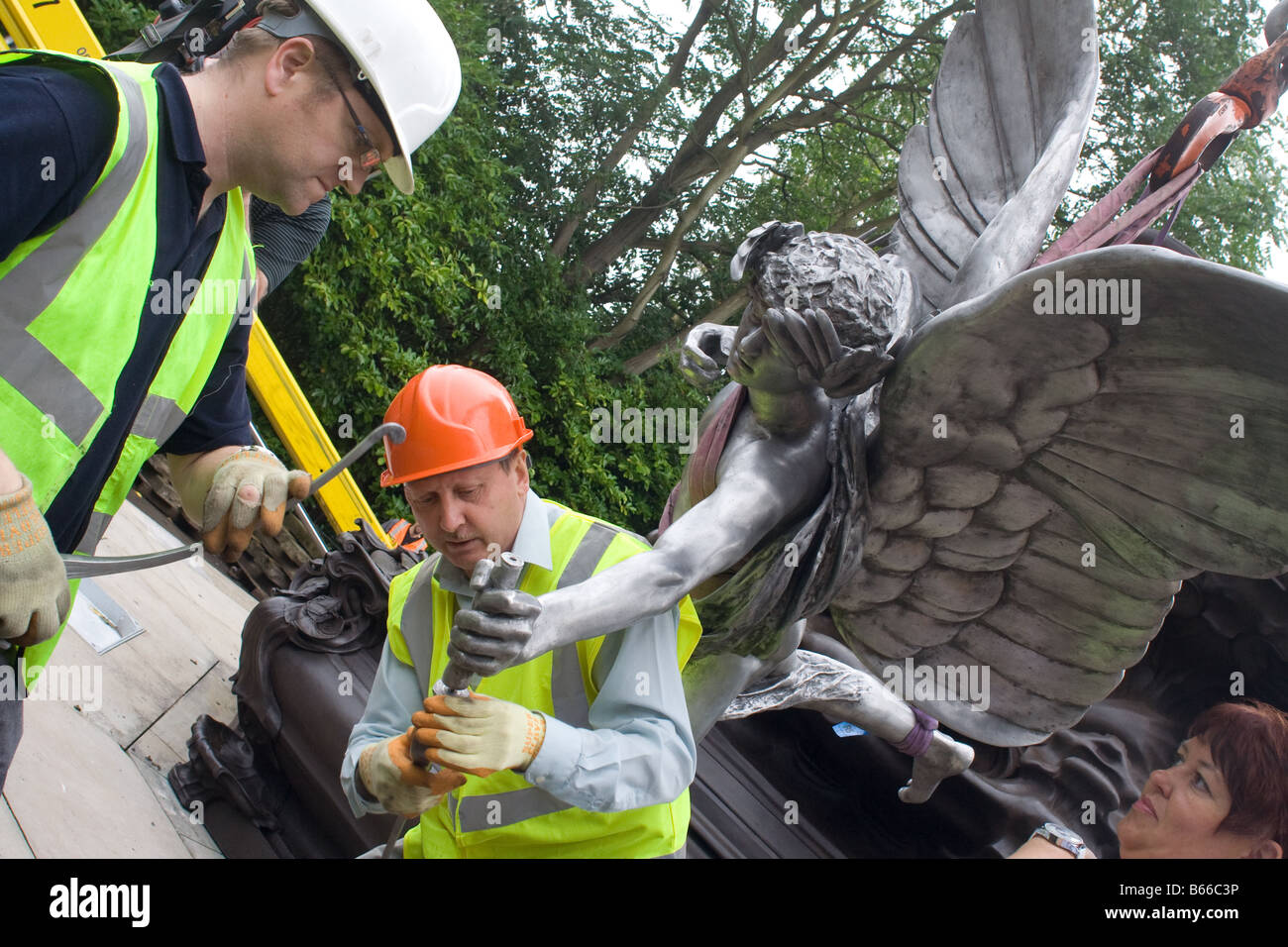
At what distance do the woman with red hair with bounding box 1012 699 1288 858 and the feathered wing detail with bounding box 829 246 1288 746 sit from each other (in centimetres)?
77

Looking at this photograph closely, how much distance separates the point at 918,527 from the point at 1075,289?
844 millimetres

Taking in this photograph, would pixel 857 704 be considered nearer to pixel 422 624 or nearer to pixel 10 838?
pixel 422 624

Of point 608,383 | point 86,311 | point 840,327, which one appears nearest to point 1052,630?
point 840,327

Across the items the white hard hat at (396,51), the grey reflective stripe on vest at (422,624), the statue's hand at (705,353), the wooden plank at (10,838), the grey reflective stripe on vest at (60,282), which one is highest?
the white hard hat at (396,51)

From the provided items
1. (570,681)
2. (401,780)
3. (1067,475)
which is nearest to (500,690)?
(570,681)

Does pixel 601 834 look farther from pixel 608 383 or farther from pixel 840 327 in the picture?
pixel 608 383

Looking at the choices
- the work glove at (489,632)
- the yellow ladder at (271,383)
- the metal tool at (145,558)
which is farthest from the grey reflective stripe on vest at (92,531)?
the yellow ladder at (271,383)

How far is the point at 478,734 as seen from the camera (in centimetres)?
166

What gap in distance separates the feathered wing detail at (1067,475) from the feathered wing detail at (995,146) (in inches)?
17.5

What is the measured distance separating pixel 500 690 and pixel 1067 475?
1.34m

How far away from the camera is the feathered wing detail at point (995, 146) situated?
2.75m

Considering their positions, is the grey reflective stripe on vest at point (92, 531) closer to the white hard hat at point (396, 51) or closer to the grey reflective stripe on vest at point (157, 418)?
the grey reflective stripe on vest at point (157, 418)

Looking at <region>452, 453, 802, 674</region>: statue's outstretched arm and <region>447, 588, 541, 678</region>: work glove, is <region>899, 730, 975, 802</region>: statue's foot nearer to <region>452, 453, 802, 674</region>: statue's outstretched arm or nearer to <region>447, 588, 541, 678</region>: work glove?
<region>452, 453, 802, 674</region>: statue's outstretched arm
